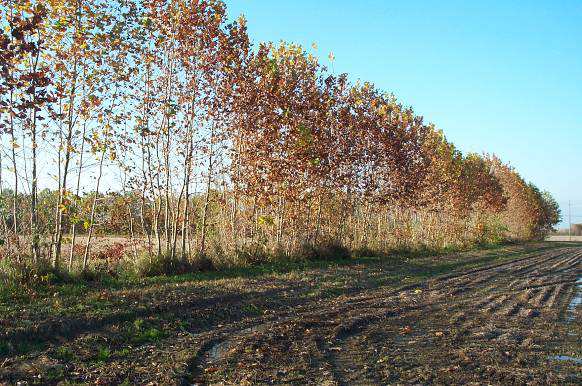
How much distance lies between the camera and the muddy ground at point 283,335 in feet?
20.3

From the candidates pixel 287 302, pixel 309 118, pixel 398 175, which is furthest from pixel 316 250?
pixel 287 302

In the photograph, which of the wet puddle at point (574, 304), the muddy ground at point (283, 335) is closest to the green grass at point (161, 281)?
the muddy ground at point (283, 335)

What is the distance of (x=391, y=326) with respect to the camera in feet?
30.1

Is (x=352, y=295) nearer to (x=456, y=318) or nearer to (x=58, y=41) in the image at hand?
(x=456, y=318)

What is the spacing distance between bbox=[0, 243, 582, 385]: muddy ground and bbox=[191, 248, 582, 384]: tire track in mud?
25 millimetres

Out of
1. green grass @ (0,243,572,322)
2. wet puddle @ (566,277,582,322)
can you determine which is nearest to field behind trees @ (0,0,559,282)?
green grass @ (0,243,572,322)

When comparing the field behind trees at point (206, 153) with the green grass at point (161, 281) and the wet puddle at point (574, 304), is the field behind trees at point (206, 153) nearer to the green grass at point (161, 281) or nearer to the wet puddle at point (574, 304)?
the green grass at point (161, 281)

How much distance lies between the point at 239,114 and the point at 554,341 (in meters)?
11.6

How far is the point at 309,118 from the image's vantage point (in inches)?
799

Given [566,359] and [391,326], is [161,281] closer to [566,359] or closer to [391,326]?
[391,326]

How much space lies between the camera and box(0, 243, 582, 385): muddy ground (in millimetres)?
6188

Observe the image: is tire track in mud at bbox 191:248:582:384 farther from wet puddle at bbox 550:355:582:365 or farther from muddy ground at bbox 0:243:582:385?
wet puddle at bbox 550:355:582:365

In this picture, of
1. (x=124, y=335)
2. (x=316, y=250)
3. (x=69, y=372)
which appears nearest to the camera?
(x=69, y=372)

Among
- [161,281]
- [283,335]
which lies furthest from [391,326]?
[161,281]
